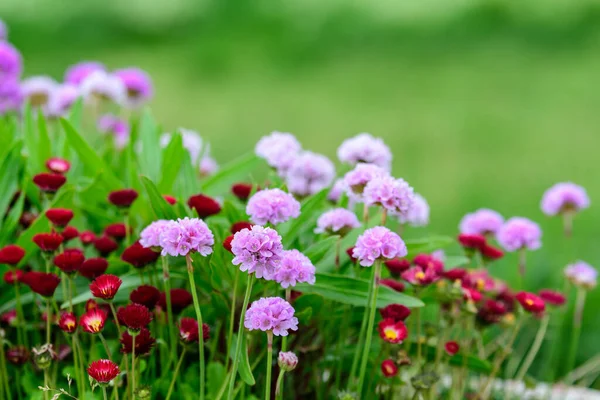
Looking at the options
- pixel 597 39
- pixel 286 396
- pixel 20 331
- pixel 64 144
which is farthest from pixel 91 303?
pixel 597 39

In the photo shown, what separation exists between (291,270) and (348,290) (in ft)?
1.01

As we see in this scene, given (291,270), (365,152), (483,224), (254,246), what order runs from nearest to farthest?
(254,246) < (291,270) < (365,152) < (483,224)

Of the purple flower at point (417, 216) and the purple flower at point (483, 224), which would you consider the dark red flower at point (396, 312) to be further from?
the purple flower at point (483, 224)

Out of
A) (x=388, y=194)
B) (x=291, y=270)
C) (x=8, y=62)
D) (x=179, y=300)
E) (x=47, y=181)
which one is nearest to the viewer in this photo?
(x=291, y=270)

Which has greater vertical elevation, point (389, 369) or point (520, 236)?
point (520, 236)

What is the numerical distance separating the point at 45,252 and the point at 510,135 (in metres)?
4.07

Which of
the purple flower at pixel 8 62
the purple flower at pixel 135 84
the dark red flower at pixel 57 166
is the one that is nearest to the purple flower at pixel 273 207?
the dark red flower at pixel 57 166

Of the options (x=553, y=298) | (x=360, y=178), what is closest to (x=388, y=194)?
(x=360, y=178)

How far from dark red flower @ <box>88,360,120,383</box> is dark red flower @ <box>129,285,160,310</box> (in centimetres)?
15

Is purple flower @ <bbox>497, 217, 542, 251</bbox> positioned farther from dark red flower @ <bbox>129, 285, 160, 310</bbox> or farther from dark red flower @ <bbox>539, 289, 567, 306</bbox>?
dark red flower @ <bbox>129, 285, 160, 310</bbox>

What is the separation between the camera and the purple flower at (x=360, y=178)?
139 centimetres

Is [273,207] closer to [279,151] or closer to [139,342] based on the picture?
[139,342]

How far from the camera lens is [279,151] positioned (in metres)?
1.68

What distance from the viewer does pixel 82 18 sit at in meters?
7.07
